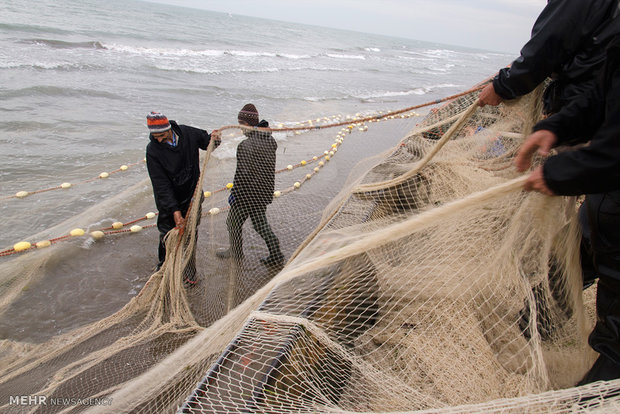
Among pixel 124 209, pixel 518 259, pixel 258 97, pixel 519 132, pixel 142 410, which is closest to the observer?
pixel 518 259

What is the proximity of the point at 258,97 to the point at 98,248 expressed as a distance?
10.6m

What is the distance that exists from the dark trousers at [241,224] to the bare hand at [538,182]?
296 centimetres

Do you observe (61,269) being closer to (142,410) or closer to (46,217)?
(46,217)

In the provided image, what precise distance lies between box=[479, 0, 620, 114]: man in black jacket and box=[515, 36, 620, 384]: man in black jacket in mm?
272

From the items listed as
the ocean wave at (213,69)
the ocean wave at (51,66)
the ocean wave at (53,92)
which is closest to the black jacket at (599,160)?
the ocean wave at (53,92)

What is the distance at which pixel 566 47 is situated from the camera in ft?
5.54

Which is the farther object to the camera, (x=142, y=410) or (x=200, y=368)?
(x=142, y=410)

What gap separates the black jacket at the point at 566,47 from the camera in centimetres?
162

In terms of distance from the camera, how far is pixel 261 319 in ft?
5.51

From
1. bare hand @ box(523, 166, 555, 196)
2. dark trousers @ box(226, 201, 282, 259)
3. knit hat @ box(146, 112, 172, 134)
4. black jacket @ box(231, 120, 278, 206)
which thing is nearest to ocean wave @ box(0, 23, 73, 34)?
knit hat @ box(146, 112, 172, 134)

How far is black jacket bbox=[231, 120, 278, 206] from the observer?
144 inches

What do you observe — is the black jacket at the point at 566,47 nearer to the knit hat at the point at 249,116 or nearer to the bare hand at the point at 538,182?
the bare hand at the point at 538,182

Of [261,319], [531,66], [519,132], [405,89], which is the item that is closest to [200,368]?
[261,319]

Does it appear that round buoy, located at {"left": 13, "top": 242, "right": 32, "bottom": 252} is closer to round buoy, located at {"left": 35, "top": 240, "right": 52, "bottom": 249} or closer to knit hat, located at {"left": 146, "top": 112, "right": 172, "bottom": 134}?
round buoy, located at {"left": 35, "top": 240, "right": 52, "bottom": 249}
